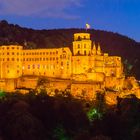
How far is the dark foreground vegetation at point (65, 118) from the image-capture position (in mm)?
61000

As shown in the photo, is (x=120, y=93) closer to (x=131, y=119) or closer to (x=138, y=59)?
(x=131, y=119)

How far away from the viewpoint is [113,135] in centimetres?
6172

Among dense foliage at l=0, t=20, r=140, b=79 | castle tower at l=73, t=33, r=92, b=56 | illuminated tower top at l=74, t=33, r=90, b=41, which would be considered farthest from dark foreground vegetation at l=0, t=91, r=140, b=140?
dense foliage at l=0, t=20, r=140, b=79

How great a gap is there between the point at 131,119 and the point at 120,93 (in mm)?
11363

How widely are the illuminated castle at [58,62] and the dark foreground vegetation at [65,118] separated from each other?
262 inches

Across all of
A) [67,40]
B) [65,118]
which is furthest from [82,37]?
[67,40]

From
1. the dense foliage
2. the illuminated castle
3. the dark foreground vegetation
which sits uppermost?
the dense foliage

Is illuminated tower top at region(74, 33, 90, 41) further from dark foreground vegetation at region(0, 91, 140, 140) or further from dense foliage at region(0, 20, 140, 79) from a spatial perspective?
dense foliage at region(0, 20, 140, 79)

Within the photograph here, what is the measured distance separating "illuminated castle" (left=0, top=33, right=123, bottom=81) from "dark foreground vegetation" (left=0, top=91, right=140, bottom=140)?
666cm

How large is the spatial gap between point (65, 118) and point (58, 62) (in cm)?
1588

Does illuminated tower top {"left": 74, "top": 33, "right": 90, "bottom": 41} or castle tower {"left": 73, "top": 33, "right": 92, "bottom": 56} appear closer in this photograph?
castle tower {"left": 73, "top": 33, "right": 92, "bottom": 56}

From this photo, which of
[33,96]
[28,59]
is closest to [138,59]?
[28,59]

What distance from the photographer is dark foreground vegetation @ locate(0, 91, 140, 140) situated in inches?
2402

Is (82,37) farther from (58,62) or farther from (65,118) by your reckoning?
(65,118)
